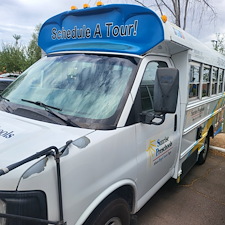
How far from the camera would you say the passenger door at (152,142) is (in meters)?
2.52

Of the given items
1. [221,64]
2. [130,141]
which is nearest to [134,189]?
[130,141]

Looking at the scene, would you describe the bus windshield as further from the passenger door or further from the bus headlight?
the bus headlight

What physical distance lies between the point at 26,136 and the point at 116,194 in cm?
98

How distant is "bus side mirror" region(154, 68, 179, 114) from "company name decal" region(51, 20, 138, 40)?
2.16 ft

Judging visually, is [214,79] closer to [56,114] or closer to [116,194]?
[116,194]

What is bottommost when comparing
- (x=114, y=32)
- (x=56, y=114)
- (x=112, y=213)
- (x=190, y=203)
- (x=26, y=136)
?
(x=190, y=203)

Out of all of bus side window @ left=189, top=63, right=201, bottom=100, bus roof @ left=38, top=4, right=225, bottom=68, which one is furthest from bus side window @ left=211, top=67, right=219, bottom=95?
bus roof @ left=38, top=4, right=225, bottom=68

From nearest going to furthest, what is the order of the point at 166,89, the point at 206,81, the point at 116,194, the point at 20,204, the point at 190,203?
the point at 20,204 → the point at 166,89 → the point at 116,194 → the point at 190,203 → the point at 206,81

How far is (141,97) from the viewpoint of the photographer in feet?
8.19

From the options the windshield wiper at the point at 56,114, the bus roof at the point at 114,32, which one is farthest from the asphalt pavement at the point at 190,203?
the bus roof at the point at 114,32

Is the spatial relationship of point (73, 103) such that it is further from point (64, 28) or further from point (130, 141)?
point (64, 28)

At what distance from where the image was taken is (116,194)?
2254 mm

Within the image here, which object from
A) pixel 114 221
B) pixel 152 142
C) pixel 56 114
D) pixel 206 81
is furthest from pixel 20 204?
pixel 206 81

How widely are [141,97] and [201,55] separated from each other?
76.7 inches
